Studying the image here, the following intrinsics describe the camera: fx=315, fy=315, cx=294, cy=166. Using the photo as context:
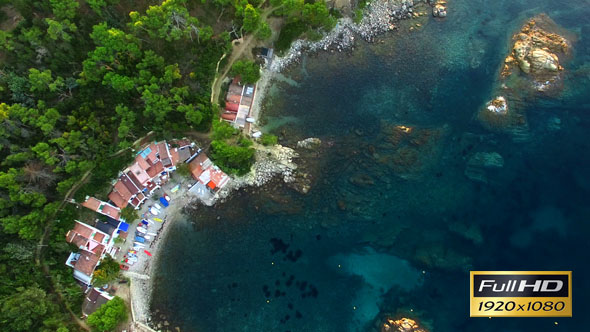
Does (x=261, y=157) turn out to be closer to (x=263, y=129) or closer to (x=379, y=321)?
(x=263, y=129)

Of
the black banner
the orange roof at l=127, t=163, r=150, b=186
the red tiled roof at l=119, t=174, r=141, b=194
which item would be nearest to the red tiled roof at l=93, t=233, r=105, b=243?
the red tiled roof at l=119, t=174, r=141, b=194

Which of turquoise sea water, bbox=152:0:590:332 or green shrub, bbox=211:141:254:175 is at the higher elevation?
green shrub, bbox=211:141:254:175

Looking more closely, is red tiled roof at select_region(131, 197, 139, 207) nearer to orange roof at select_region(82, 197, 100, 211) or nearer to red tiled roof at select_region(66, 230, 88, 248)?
orange roof at select_region(82, 197, 100, 211)

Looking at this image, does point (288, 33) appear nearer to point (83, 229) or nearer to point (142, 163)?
point (142, 163)

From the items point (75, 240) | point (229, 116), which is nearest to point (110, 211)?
point (75, 240)

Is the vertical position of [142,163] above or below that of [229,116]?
below

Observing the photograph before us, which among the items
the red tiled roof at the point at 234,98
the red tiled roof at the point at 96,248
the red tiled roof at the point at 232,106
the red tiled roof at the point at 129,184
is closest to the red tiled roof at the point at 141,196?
the red tiled roof at the point at 129,184
